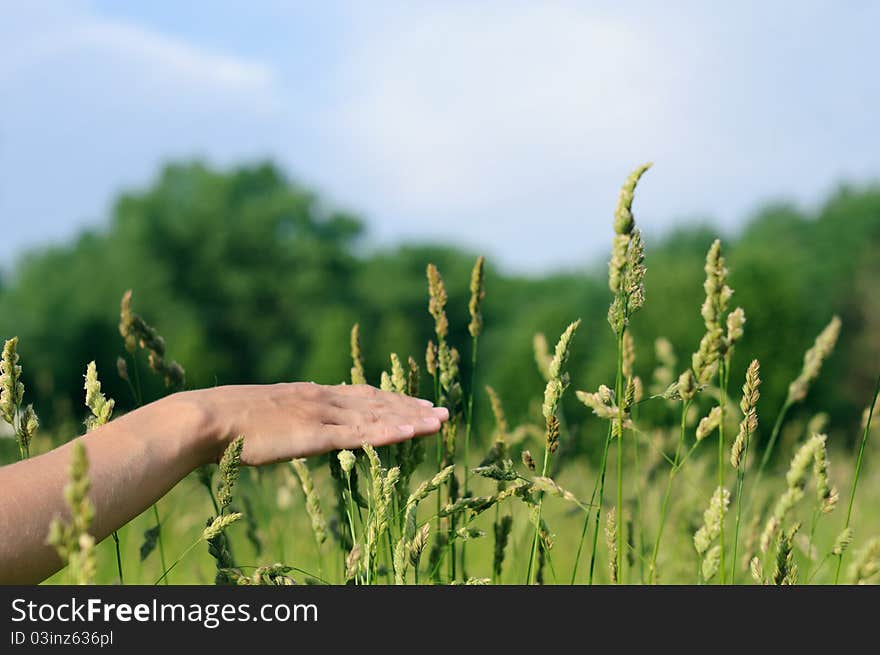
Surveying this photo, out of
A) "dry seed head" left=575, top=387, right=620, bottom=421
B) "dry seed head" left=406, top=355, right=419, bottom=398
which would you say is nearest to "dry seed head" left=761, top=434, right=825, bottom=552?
"dry seed head" left=575, top=387, right=620, bottom=421

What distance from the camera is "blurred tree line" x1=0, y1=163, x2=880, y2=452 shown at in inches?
Result: 1158

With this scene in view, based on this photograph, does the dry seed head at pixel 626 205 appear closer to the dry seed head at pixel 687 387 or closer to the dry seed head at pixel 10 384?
the dry seed head at pixel 687 387

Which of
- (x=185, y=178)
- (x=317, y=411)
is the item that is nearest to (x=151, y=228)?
(x=185, y=178)

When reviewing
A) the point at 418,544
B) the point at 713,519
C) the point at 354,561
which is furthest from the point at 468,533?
the point at 713,519

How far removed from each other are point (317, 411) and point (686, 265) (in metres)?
19.5

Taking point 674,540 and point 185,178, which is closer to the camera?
point 674,540

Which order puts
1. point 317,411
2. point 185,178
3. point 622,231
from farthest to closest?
1. point 185,178
2. point 317,411
3. point 622,231

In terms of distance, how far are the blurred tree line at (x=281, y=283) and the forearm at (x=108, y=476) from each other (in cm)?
2346

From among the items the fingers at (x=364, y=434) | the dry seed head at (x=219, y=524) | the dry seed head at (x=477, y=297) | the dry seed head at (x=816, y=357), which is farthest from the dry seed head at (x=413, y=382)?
the dry seed head at (x=816, y=357)
